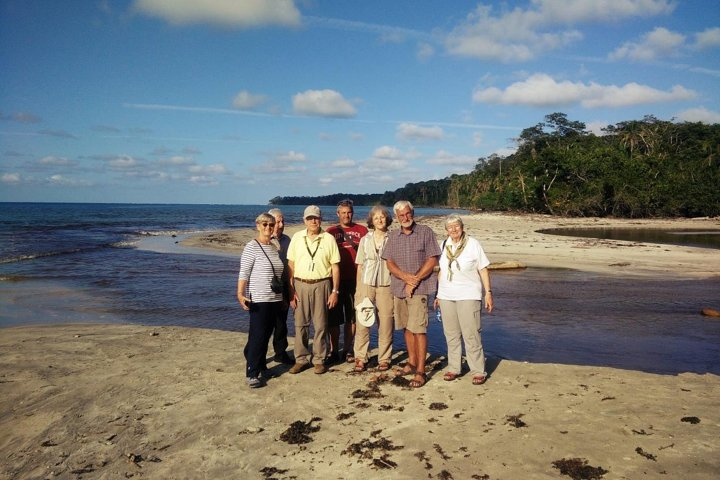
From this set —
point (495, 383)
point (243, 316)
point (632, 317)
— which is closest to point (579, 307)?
point (632, 317)

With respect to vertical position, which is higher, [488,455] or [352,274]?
[352,274]

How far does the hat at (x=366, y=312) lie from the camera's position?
18.4 ft

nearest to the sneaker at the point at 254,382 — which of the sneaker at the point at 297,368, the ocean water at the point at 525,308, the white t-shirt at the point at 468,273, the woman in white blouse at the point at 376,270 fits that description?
the sneaker at the point at 297,368

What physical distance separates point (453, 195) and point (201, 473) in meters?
121

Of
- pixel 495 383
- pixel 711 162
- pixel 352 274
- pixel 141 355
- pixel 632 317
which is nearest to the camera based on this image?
pixel 495 383

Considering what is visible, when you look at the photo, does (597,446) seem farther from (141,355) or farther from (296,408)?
(141,355)

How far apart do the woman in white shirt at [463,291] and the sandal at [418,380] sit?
1.18ft

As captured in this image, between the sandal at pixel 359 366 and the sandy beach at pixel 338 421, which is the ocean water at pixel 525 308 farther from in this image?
the sandal at pixel 359 366

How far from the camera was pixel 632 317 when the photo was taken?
9117 millimetres

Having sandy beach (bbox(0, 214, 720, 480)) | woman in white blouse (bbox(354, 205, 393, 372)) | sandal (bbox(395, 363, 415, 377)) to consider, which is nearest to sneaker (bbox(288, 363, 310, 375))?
sandy beach (bbox(0, 214, 720, 480))

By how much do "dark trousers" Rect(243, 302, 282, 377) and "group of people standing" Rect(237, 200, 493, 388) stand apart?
0.01m

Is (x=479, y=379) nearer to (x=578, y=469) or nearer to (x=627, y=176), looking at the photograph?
(x=578, y=469)

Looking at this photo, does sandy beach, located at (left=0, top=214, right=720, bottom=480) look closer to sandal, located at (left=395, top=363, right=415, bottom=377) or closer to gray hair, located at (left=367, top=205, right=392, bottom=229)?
sandal, located at (left=395, top=363, right=415, bottom=377)

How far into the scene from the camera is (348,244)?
590 cm
